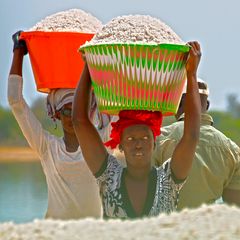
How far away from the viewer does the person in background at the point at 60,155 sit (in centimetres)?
449

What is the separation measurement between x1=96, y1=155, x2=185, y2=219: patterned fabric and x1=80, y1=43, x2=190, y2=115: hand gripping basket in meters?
0.25

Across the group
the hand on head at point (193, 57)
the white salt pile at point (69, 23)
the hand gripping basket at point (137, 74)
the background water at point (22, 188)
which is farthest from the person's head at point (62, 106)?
the background water at point (22, 188)

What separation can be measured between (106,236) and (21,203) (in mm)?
21402

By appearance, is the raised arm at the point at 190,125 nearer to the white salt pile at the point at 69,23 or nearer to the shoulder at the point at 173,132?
the white salt pile at the point at 69,23

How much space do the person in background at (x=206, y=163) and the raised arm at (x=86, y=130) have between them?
96cm

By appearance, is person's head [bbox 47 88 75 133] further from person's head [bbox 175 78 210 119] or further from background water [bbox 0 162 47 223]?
background water [bbox 0 162 47 223]

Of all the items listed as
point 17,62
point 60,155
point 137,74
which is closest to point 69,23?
point 17,62

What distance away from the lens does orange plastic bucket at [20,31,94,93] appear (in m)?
4.58

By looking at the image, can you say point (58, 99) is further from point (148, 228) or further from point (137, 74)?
point (148, 228)

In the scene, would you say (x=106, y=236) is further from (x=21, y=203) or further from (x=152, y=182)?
(x=21, y=203)

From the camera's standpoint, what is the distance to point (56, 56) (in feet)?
15.1

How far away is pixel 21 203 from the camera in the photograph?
24281 mm

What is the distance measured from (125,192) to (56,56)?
2.98 ft

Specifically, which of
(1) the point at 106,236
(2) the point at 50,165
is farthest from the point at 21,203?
(1) the point at 106,236
